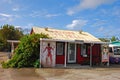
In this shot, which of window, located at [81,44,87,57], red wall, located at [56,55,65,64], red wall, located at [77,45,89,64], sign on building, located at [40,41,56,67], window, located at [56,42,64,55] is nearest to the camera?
sign on building, located at [40,41,56,67]

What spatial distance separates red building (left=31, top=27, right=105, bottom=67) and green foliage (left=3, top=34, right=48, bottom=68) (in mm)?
651

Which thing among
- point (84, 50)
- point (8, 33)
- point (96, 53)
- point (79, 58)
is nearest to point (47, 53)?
point (79, 58)

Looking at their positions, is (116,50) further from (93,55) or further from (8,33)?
(8,33)

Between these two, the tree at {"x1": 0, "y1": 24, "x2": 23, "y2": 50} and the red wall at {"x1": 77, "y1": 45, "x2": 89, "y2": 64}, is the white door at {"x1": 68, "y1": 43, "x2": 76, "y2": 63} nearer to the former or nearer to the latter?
the red wall at {"x1": 77, "y1": 45, "x2": 89, "y2": 64}

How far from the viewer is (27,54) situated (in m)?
18.6

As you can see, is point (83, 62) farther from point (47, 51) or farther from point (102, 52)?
point (47, 51)

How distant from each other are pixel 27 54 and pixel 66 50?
13.8 ft

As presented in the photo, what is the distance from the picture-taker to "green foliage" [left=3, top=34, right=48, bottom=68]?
18375 mm

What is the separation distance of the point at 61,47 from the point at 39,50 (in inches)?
106

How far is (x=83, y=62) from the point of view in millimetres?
Answer: 21875

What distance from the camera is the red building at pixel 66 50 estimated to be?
18.9m

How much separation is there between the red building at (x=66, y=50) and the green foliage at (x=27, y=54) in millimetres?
651

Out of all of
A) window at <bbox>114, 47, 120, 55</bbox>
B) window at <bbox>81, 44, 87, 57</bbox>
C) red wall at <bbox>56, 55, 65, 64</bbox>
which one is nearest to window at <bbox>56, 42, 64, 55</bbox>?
red wall at <bbox>56, 55, 65, 64</bbox>

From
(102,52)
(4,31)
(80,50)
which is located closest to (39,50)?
(80,50)
